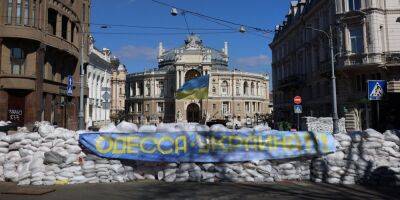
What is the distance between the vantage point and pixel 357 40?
32531mm

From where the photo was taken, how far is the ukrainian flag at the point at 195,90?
19062mm

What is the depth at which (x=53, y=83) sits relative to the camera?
3069 centimetres

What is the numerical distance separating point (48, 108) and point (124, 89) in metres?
81.0

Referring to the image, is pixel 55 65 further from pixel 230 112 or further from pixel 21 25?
pixel 230 112

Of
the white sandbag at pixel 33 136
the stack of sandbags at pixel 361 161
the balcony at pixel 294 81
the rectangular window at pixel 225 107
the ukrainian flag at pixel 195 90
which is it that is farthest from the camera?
the rectangular window at pixel 225 107

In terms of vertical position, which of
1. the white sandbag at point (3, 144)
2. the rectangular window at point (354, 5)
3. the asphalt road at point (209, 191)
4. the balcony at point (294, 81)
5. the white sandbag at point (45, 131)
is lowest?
the asphalt road at point (209, 191)

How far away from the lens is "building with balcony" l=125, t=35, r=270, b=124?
92.8 m

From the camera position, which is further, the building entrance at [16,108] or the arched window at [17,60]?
the arched window at [17,60]

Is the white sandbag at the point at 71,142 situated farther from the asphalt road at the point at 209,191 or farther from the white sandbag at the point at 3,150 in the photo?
the white sandbag at the point at 3,150

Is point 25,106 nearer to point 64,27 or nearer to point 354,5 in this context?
point 64,27

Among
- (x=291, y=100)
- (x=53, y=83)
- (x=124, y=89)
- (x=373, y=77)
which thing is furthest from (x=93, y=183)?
(x=124, y=89)

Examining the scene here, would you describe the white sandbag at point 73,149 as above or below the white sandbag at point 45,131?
below

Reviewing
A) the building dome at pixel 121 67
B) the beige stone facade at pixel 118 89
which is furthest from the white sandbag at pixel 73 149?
the building dome at pixel 121 67

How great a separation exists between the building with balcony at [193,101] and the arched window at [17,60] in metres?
62.8
